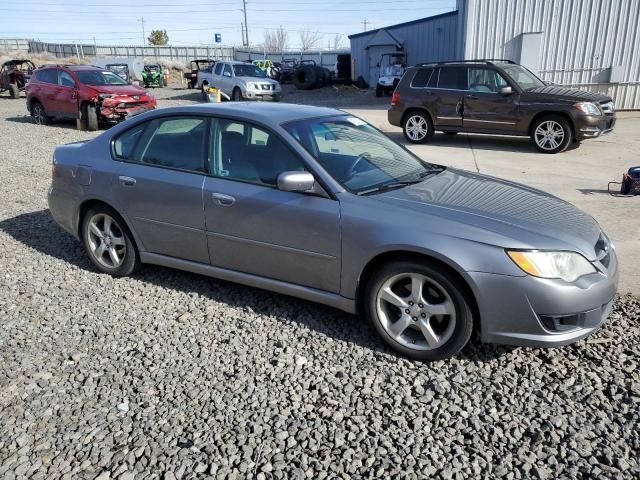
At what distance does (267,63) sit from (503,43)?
23309 millimetres

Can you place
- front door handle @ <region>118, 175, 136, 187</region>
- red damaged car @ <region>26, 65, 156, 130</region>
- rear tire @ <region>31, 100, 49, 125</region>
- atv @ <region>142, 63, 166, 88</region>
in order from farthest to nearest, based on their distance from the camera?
1. atv @ <region>142, 63, 166, 88</region>
2. rear tire @ <region>31, 100, 49, 125</region>
3. red damaged car @ <region>26, 65, 156, 130</region>
4. front door handle @ <region>118, 175, 136, 187</region>

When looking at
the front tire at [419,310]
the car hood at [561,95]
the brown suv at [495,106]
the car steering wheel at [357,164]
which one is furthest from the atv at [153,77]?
the front tire at [419,310]

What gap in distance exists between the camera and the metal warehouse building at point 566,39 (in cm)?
1650

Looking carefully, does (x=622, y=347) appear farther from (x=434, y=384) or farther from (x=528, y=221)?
(x=434, y=384)

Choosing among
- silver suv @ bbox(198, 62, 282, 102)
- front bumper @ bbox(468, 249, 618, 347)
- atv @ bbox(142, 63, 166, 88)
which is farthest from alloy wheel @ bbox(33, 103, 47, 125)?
atv @ bbox(142, 63, 166, 88)

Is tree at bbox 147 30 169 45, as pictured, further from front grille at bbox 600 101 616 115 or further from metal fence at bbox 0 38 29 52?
front grille at bbox 600 101 616 115

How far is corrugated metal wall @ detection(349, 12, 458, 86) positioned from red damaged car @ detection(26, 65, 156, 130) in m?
14.3

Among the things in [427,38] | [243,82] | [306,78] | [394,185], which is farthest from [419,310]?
[306,78]

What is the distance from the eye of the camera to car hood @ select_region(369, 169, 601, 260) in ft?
10.3

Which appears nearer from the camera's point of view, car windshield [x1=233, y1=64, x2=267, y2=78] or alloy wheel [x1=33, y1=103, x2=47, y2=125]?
alloy wheel [x1=33, y1=103, x2=47, y2=125]

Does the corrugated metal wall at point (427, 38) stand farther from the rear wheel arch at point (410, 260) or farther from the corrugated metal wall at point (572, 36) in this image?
the rear wheel arch at point (410, 260)

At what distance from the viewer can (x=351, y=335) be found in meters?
3.75

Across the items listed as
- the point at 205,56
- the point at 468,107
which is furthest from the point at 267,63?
the point at 468,107

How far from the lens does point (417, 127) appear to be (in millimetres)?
12250
